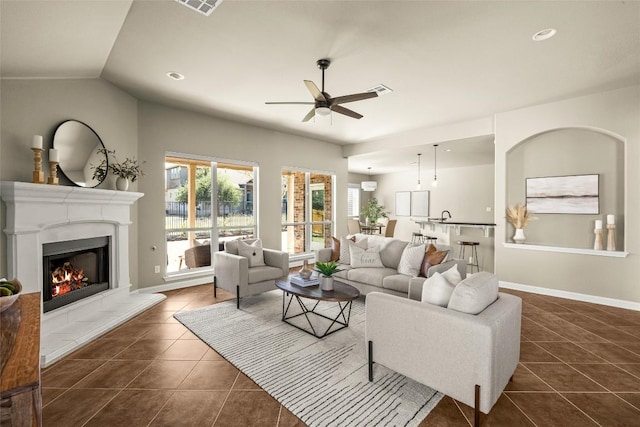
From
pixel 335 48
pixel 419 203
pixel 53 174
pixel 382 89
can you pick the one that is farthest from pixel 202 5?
pixel 419 203

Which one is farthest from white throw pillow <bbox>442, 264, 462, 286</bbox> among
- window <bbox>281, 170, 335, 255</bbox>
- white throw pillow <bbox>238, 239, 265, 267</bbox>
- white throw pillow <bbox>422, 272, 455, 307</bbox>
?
window <bbox>281, 170, 335, 255</bbox>

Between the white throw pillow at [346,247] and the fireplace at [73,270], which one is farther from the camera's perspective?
the white throw pillow at [346,247]

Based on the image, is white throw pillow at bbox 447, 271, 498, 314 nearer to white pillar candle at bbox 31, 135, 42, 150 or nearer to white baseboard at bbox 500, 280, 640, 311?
white baseboard at bbox 500, 280, 640, 311

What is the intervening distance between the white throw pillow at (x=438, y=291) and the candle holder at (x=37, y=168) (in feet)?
12.2

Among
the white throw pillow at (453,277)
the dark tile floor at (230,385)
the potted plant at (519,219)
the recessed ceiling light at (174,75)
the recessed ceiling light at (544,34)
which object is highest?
the recessed ceiling light at (174,75)

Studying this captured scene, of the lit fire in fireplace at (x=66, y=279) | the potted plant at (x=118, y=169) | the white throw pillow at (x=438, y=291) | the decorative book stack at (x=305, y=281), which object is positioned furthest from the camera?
the potted plant at (x=118, y=169)

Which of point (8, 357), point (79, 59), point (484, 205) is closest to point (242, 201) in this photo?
point (79, 59)

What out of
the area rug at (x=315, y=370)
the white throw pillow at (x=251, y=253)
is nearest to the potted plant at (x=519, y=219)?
the area rug at (x=315, y=370)

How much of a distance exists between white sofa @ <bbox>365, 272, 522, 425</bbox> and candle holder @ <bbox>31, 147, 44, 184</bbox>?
10.9 feet

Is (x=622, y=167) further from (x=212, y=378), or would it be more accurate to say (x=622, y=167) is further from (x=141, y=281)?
(x=141, y=281)

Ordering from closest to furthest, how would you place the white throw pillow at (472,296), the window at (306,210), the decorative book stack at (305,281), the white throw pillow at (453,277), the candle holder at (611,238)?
the white throw pillow at (472,296)
the white throw pillow at (453,277)
the decorative book stack at (305,281)
the candle holder at (611,238)
the window at (306,210)

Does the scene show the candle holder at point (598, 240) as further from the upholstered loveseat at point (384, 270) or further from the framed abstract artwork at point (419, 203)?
the framed abstract artwork at point (419, 203)

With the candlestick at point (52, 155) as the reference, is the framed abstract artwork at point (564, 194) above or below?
below

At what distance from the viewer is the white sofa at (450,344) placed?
175 centimetres
